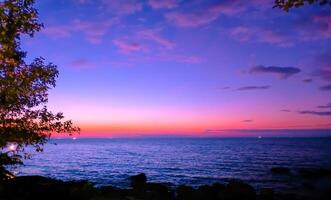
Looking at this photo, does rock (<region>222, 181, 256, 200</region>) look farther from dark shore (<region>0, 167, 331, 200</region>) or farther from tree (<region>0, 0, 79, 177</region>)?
tree (<region>0, 0, 79, 177</region>)

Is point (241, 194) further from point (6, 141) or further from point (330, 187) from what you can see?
point (330, 187)

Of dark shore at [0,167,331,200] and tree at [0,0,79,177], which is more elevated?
tree at [0,0,79,177]

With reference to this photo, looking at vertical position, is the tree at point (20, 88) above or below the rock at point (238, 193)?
above

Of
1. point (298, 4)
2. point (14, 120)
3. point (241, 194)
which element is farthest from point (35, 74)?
point (241, 194)

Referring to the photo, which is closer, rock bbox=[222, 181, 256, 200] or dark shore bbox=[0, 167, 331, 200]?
dark shore bbox=[0, 167, 331, 200]

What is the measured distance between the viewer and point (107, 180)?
211 feet

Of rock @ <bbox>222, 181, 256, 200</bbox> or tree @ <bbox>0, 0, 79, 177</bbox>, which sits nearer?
tree @ <bbox>0, 0, 79, 177</bbox>

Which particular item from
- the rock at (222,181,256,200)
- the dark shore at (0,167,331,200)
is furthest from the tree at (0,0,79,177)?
the rock at (222,181,256,200)

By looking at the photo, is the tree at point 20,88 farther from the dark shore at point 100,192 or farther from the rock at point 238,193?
the rock at point 238,193

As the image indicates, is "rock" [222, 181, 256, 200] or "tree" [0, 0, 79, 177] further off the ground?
"tree" [0, 0, 79, 177]

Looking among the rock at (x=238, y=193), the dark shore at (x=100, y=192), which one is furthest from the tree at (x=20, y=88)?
the rock at (x=238, y=193)

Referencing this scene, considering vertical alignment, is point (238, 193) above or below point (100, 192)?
below

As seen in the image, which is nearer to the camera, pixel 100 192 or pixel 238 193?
pixel 100 192

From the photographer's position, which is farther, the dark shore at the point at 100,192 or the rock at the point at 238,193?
the rock at the point at 238,193
